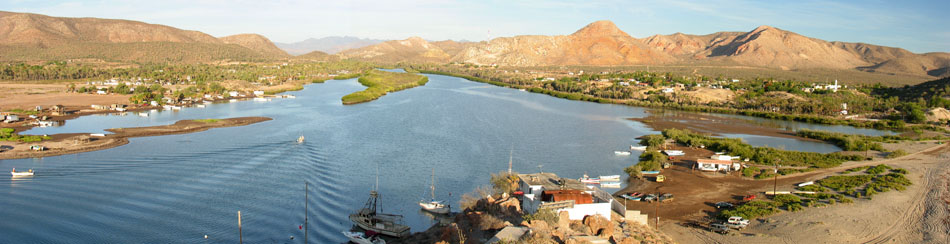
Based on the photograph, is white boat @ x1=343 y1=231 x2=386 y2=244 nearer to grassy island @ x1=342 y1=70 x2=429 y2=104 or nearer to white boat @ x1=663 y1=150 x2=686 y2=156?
white boat @ x1=663 y1=150 x2=686 y2=156

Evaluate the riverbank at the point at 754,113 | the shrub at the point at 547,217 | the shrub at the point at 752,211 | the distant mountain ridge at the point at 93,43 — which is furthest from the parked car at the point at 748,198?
the distant mountain ridge at the point at 93,43

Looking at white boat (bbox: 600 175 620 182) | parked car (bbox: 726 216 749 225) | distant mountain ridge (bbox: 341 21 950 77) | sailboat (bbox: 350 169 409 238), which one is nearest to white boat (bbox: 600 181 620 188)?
white boat (bbox: 600 175 620 182)

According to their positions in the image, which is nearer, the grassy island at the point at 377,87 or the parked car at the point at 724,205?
the parked car at the point at 724,205

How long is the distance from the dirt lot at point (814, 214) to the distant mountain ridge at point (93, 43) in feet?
431

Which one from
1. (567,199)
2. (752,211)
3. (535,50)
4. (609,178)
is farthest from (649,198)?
(535,50)

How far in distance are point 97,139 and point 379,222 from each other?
24162 mm

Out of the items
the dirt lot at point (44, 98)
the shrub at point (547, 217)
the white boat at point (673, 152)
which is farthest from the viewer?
the dirt lot at point (44, 98)

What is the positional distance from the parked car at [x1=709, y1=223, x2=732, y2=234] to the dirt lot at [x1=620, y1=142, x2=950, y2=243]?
0.82 feet

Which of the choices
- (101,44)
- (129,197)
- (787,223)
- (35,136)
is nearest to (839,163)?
(787,223)

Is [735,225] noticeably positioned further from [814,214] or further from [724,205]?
[814,214]

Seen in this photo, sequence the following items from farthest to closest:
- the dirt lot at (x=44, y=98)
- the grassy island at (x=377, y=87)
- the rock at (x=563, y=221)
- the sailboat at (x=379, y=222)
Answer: the grassy island at (x=377, y=87), the dirt lot at (x=44, y=98), the sailboat at (x=379, y=222), the rock at (x=563, y=221)

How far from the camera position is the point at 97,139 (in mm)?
34719

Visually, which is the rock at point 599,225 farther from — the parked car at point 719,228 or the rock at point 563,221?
the parked car at point 719,228

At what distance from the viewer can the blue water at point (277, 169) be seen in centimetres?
1956
